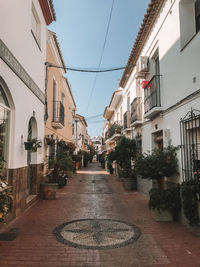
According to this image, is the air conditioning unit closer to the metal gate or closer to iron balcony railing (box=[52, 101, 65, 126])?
the metal gate

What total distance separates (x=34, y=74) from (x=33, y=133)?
2.17 meters

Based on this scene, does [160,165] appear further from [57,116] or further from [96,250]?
[57,116]

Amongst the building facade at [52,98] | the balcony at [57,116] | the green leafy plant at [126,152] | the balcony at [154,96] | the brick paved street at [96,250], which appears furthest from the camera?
the green leafy plant at [126,152]

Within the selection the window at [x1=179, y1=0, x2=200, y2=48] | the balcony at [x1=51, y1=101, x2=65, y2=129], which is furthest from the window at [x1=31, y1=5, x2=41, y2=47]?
the window at [x1=179, y1=0, x2=200, y2=48]

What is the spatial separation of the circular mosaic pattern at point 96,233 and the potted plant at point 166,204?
0.79m

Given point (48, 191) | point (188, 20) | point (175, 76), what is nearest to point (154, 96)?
point (175, 76)

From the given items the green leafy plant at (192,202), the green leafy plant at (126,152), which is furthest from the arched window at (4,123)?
the green leafy plant at (126,152)

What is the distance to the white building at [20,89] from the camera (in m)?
→ 4.88

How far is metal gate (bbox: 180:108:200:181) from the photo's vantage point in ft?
15.9

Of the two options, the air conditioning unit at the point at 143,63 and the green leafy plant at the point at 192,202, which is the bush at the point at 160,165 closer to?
the green leafy plant at the point at 192,202

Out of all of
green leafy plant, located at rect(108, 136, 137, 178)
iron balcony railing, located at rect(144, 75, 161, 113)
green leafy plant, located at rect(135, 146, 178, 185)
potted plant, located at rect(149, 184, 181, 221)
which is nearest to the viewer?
potted plant, located at rect(149, 184, 181, 221)

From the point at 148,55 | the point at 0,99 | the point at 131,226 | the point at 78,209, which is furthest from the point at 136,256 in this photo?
the point at 148,55

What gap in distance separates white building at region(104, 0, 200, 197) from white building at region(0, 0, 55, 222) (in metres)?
4.16

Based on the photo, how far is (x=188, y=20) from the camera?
5746 millimetres
